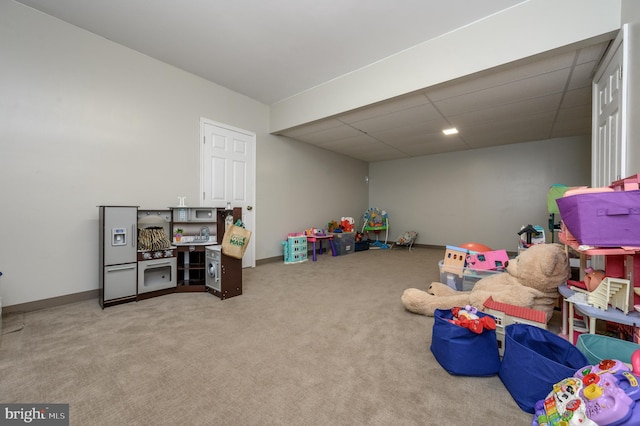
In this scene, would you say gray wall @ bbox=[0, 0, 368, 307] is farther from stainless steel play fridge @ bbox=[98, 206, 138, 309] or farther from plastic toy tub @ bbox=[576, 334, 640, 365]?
plastic toy tub @ bbox=[576, 334, 640, 365]

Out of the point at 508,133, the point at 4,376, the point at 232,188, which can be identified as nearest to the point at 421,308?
→ the point at 4,376

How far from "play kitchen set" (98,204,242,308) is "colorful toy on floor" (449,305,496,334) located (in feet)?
7.73

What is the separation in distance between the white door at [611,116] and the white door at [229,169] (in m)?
4.35

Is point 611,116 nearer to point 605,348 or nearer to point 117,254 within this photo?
point 605,348

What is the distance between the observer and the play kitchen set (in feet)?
9.12

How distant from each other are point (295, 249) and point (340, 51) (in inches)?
133

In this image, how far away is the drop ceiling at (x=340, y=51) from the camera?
2506 millimetres

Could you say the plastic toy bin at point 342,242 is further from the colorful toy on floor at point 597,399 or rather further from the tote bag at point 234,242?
the colorful toy on floor at point 597,399

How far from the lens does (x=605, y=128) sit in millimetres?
2252

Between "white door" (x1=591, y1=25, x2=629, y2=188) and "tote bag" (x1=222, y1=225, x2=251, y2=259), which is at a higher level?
"white door" (x1=591, y1=25, x2=629, y2=188)

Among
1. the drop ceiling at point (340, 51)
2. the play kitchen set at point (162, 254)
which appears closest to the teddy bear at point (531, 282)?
the drop ceiling at point (340, 51)

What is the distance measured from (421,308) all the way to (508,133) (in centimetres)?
446

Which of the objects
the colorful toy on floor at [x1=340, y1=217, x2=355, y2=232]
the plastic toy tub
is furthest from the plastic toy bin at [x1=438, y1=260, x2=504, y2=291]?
the colorful toy on floor at [x1=340, y1=217, x2=355, y2=232]

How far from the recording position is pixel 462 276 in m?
3.08
